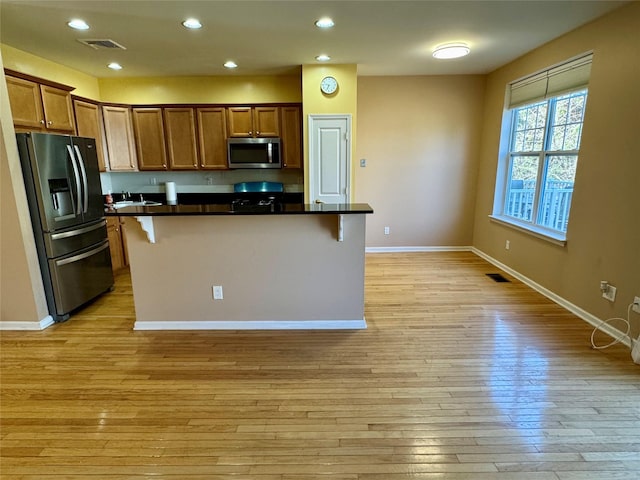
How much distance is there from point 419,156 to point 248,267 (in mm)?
3529

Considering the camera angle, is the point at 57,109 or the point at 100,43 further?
the point at 57,109

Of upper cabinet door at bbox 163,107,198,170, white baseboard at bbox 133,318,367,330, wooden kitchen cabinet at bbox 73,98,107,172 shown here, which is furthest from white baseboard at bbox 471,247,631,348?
wooden kitchen cabinet at bbox 73,98,107,172

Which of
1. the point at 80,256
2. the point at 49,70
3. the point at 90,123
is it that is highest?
the point at 49,70

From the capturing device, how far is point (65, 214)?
10.4 feet

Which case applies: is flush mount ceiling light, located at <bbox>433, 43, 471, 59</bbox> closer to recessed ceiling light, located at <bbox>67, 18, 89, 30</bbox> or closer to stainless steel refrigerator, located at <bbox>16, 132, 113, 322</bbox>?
recessed ceiling light, located at <bbox>67, 18, 89, 30</bbox>

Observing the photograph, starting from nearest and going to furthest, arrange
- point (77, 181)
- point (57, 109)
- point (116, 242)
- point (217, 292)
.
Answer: point (217, 292), point (77, 181), point (57, 109), point (116, 242)

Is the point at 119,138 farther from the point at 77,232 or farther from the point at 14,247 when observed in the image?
the point at 14,247

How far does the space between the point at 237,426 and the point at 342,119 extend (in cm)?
375

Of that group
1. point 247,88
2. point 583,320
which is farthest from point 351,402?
point 247,88

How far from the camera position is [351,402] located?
2068 mm

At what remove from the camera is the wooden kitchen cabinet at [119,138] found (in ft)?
15.1

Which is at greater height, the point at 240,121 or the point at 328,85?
the point at 328,85

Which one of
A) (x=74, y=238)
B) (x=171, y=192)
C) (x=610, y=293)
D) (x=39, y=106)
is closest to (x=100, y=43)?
(x=39, y=106)

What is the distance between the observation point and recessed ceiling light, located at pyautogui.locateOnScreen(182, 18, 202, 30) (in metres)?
2.90
